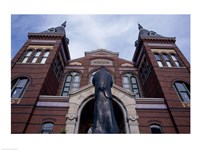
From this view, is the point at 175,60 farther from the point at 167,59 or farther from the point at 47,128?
the point at 47,128

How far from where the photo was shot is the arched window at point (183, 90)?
1151 centimetres

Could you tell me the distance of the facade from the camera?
33.1 feet

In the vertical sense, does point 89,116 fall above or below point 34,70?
below

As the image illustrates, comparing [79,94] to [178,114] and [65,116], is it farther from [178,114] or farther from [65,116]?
[178,114]

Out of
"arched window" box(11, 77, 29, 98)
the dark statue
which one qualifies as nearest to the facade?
"arched window" box(11, 77, 29, 98)

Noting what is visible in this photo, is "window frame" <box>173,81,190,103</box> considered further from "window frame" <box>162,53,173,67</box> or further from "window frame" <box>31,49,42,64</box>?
"window frame" <box>31,49,42,64</box>

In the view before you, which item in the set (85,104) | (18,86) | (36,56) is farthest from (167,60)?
(18,86)

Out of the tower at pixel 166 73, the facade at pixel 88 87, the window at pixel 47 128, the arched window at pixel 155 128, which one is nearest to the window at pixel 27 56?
the facade at pixel 88 87

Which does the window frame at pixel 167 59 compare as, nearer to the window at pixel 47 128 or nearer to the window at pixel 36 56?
the window at pixel 47 128

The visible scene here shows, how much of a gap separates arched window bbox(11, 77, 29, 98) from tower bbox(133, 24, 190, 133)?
9.48 meters

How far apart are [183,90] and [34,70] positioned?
11.0 m

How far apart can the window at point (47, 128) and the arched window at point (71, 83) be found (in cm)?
482

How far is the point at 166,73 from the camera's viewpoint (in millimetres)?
12875
